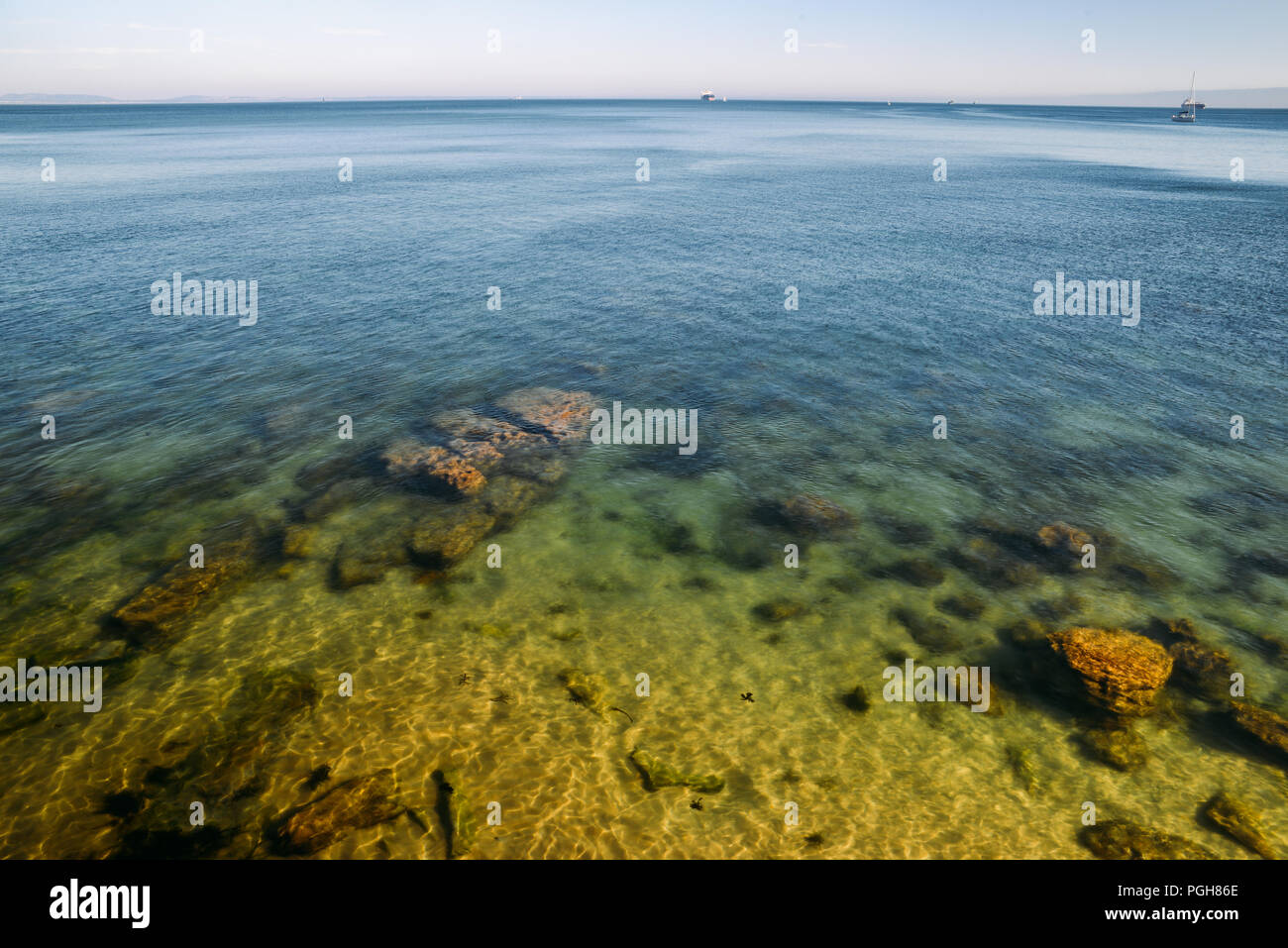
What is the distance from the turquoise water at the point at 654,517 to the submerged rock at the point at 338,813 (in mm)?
418

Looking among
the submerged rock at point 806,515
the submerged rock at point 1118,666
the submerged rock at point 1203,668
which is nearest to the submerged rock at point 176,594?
the submerged rock at point 806,515

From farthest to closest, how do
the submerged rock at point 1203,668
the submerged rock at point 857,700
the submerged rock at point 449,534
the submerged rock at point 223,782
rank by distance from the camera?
the submerged rock at point 449,534, the submerged rock at point 1203,668, the submerged rock at point 857,700, the submerged rock at point 223,782

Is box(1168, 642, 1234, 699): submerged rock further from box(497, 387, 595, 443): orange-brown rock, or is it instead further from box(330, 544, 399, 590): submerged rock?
box(330, 544, 399, 590): submerged rock

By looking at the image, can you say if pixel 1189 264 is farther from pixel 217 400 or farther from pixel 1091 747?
pixel 217 400

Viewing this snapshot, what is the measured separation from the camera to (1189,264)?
52.9 metres

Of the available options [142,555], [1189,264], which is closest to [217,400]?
[142,555]

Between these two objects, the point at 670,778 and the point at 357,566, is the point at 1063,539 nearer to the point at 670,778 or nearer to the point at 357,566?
the point at 670,778

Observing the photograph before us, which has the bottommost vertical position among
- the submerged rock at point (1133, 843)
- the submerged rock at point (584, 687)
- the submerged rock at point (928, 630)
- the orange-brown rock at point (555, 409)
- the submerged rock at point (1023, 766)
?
the submerged rock at point (1133, 843)

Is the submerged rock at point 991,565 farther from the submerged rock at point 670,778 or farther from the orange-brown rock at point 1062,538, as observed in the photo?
the submerged rock at point 670,778

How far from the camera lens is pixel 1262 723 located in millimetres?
15609

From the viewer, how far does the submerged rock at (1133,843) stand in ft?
42.1

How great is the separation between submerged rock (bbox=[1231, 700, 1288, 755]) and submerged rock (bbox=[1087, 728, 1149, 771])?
266 cm
